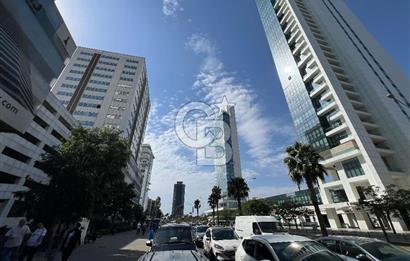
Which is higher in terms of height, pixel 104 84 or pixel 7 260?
pixel 104 84

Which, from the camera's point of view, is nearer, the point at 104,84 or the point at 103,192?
the point at 103,192

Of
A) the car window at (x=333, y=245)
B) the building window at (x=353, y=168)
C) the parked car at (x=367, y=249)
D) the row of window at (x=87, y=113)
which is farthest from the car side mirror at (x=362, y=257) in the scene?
the row of window at (x=87, y=113)

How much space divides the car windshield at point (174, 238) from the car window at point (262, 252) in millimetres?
2256

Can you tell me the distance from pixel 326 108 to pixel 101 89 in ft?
230

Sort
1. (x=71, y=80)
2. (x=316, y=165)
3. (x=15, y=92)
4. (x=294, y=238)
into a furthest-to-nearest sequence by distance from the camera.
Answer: (x=71, y=80) < (x=316, y=165) < (x=15, y=92) < (x=294, y=238)

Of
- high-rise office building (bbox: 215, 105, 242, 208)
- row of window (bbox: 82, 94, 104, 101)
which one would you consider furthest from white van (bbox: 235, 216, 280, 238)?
high-rise office building (bbox: 215, 105, 242, 208)

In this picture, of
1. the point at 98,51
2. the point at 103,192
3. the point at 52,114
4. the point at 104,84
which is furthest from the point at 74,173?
the point at 98,51

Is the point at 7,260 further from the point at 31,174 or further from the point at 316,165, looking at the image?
the point at 31,174

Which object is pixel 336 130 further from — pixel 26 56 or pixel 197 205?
pixel 197 205

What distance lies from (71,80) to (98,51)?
19603mm

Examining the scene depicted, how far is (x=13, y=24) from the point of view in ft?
33.0

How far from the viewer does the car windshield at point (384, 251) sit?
5658 millimetres

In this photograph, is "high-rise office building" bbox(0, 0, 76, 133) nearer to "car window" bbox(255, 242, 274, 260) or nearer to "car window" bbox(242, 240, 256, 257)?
"car window" bbox(242, 240, 256, 257)

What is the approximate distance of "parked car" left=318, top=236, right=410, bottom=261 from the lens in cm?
570
